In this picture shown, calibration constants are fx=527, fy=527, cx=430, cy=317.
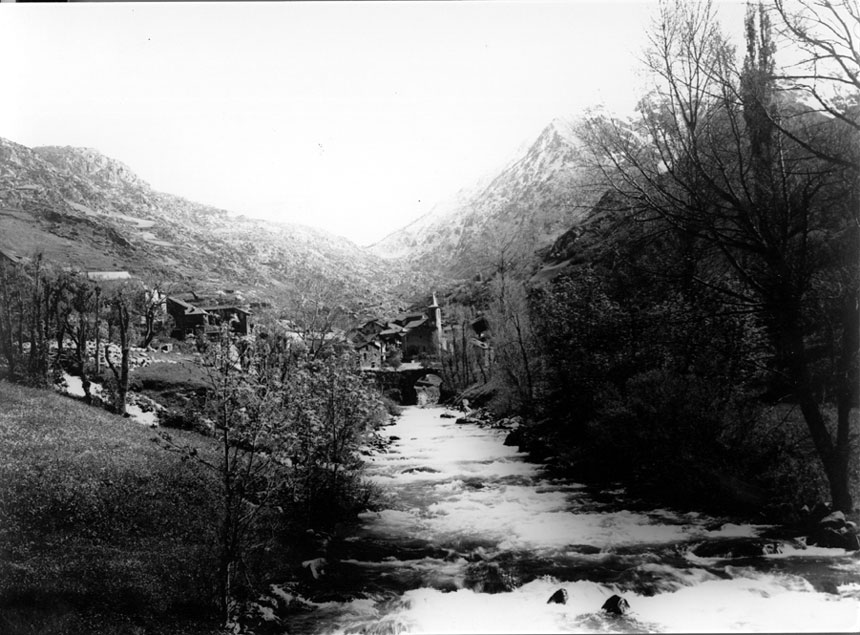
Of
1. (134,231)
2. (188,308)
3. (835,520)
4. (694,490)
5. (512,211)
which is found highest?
(512,211)

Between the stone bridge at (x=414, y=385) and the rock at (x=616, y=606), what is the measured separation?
13327 millimetres

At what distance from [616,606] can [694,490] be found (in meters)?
3.03

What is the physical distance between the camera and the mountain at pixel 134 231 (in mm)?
5926

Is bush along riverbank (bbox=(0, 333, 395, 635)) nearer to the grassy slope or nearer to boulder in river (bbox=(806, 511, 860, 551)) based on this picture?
the grassy slope

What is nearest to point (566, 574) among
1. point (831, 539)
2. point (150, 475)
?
point (831, 539)

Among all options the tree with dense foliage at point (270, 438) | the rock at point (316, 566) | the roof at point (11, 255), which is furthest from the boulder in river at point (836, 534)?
the roof at point (11, 255)

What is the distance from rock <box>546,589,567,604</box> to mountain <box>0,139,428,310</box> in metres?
5.16

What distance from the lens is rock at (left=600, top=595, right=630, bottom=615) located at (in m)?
5.11

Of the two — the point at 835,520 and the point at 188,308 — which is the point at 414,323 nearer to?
the point at 188,308

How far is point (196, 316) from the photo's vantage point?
20.4 ft

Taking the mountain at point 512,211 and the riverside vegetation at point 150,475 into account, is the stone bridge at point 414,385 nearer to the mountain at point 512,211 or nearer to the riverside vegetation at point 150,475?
the mountain at point 512,211

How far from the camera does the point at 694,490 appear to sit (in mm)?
7453

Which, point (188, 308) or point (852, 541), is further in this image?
point (188, 308)

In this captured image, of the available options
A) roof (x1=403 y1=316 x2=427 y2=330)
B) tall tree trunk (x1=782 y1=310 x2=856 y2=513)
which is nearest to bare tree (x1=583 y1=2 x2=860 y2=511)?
tall tree trunk (x1=782 y1=310 x2=856 y2=513)
